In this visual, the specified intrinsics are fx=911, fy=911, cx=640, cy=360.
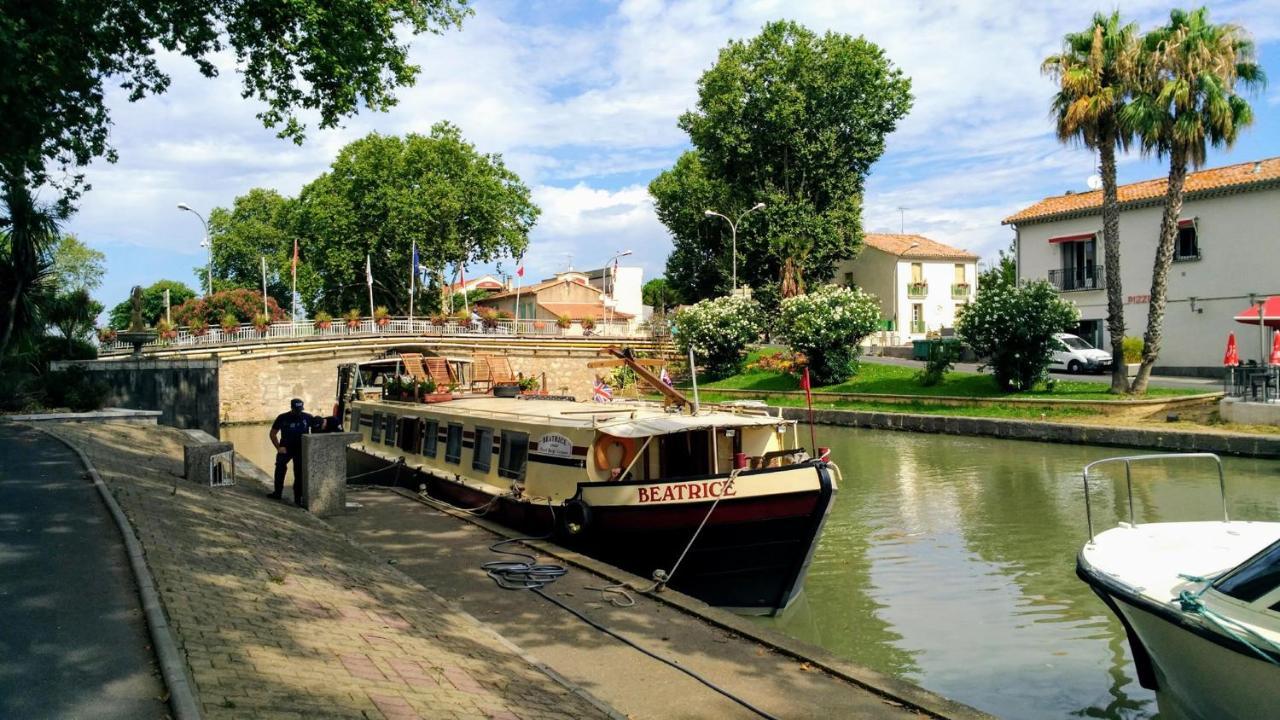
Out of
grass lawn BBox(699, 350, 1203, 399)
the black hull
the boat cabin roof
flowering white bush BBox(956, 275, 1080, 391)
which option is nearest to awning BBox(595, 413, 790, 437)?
the boat cabin roof

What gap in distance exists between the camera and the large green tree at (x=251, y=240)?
85000mm

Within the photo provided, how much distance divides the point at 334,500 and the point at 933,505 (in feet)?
39.7

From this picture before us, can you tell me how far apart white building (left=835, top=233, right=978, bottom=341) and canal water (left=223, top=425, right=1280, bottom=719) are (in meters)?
36.8

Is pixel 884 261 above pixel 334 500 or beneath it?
above

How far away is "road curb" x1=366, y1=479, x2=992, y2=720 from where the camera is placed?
270 inches

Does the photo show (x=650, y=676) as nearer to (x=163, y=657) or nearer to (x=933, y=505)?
(x=163, y=657)

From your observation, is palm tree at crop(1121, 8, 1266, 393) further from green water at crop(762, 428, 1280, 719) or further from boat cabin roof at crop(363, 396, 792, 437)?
boat cabin roof at crop(363, 396, 792, 437)

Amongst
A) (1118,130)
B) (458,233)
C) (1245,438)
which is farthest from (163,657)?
(458,233)

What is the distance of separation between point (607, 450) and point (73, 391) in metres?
19.8

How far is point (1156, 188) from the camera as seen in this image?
136ft

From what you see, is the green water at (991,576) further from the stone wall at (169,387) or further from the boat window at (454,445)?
the stone wall at (169,387)

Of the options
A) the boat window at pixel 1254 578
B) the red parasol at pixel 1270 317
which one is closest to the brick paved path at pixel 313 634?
the boat window at pixel 1254 578

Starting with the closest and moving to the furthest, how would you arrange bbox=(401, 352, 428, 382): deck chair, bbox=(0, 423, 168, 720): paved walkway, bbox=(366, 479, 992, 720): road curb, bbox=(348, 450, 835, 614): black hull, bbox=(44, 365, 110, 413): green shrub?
1. bbox=(0, 423, 168, 720): paved walkway
2. bbox=(366, 479, 992, 720): road curb
3. bbox=(348, 450, 835, 614): black hull
4. bbox=(401, 352, 428, 382): deck chair
5. bbox=(44, 365, 110, 413): green shrub

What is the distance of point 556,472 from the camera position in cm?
1336
